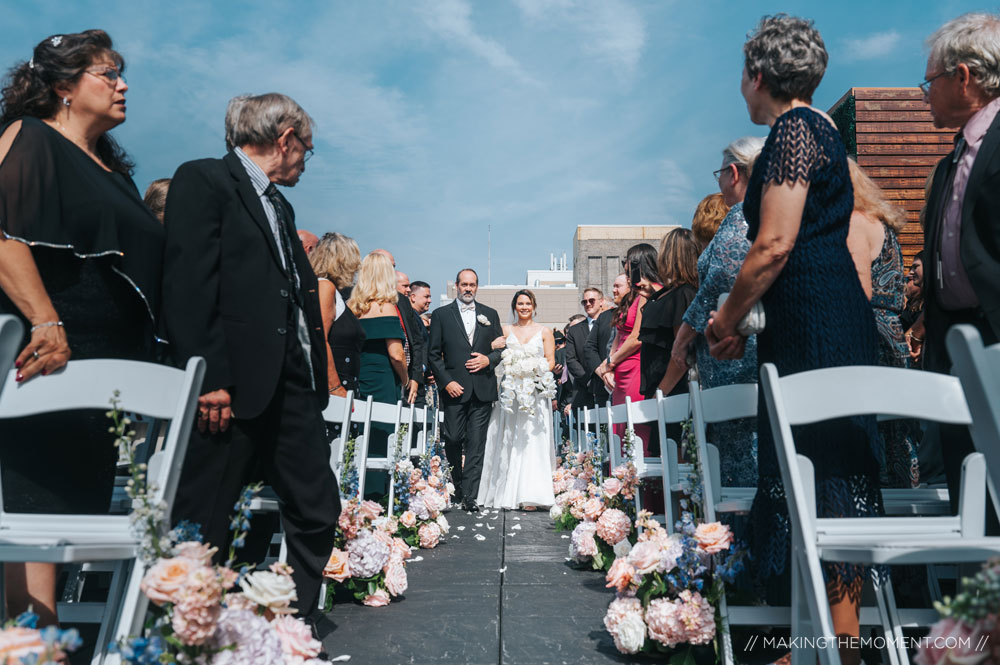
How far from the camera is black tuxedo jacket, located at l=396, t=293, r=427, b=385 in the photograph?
843 cm

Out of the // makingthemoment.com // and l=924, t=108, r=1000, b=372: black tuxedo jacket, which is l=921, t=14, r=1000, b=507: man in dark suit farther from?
the // makingthemoment.com //

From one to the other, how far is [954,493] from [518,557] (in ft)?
10.7

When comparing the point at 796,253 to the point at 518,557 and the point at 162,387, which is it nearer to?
the point at 162,387

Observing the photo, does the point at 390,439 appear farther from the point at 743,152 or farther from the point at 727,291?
the point at 743,152

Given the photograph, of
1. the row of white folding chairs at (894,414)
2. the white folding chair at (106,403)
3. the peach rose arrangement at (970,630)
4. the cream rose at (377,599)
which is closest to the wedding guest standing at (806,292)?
the row of white folding chairs at (894,414)

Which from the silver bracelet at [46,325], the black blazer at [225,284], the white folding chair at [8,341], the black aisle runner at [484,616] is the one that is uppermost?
the black blazer at [225,284]

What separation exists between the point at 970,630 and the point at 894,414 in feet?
3.55

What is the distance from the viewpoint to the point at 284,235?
3.19m

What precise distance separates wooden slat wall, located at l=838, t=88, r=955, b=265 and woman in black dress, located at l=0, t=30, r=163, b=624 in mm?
7865

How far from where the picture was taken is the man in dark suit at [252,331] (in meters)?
2.78

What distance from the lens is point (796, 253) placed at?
8.61 ft

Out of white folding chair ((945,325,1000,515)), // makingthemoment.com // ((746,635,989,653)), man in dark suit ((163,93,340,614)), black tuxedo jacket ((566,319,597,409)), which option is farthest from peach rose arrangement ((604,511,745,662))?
black tuxedo jacket ((566,319,597,409))

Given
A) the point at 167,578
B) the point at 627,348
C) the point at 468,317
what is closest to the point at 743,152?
the point at 167,578

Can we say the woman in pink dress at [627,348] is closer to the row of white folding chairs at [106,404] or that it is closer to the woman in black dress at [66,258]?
the woman in black dress at [66,258]
